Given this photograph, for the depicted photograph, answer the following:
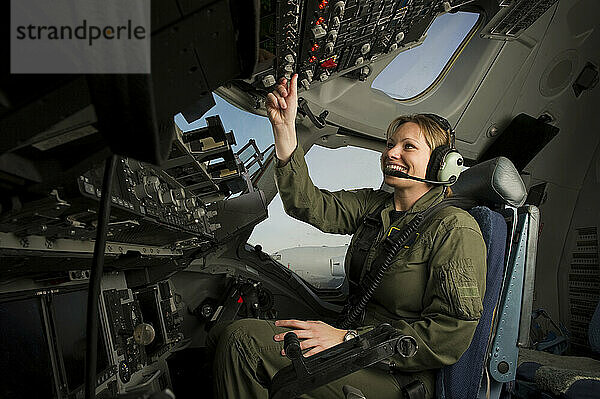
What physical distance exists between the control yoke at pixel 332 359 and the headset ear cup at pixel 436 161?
0.69 meters

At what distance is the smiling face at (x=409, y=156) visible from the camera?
1.70 meters

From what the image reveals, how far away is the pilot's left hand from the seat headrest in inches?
33.7

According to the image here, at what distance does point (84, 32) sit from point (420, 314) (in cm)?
134

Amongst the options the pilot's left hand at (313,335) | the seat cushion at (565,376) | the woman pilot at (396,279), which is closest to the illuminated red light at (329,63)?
the woman pilot at (396,279)

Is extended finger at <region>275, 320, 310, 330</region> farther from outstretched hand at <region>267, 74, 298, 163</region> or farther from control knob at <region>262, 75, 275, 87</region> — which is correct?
control knob at <region>262, 75, 275, 87</region>

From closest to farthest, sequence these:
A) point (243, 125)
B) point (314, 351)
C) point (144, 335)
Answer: point (314, 351) < point (144, 335) < point (243, 125)

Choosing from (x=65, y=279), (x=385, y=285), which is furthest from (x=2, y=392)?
(x=385, y=285)

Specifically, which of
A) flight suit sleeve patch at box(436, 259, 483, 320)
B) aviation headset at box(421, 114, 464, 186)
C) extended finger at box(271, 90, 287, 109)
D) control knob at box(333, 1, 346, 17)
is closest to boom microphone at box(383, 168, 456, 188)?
aviation headset at box(421, 114, 464, 186)

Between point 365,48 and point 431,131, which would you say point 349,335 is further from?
point 365,48

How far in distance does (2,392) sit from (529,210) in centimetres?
172

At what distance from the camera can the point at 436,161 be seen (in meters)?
1.64

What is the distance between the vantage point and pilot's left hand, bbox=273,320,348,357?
1.25m

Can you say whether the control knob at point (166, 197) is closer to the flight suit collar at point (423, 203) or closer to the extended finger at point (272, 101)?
the extended finger at point (272, 101)

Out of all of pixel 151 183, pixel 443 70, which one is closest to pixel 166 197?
pixel 151 183
